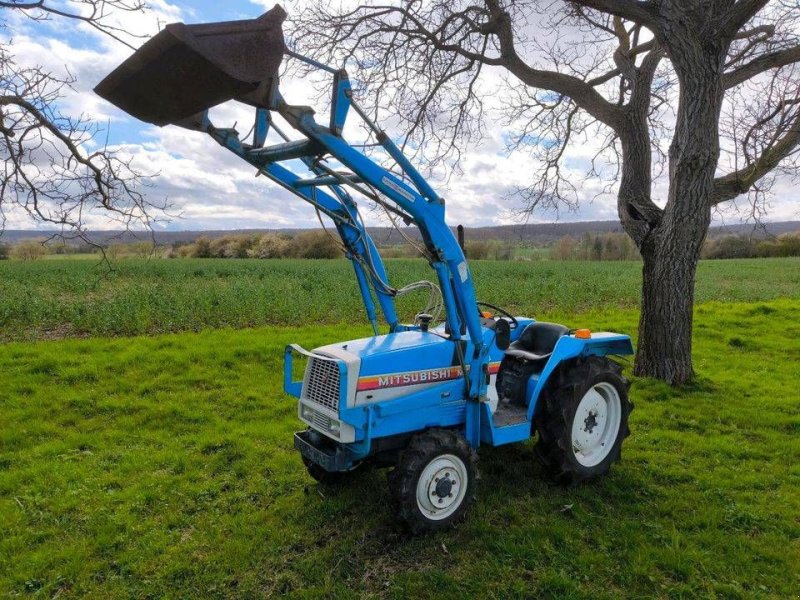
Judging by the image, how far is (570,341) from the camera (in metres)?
4.74

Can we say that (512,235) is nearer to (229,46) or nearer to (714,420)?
(714,420)

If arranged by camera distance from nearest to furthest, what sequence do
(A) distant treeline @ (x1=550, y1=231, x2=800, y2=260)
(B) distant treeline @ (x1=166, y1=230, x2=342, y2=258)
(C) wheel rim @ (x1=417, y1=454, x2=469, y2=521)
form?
1. (C) wheel rim @ (x1=417, y1=454, x2=469, y2=521)
2. (B) distant treeline @ (x1=166, y1=230, x2=342, y2=258)
3. (A) distant treeline @ (x1=550, y1=231, x2=800, y2=260)

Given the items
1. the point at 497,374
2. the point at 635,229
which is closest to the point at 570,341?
the point at 497,374

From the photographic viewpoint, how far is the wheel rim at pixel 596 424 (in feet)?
16.0

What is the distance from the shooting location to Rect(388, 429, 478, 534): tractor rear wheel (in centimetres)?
375

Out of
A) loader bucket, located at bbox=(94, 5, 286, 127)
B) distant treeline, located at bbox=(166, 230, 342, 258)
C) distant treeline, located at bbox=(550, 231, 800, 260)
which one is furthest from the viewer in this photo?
distant treeline, located at bbox=(550, 231, 800, 260)

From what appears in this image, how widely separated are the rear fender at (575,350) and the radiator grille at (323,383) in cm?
162

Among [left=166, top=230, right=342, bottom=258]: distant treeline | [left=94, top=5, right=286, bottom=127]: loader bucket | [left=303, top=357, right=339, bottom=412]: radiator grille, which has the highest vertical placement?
[left=94, top=5, right=286, bottom=127]: loader bucket

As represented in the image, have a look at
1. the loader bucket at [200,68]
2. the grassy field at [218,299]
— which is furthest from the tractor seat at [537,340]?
the grassy field at [218,299]

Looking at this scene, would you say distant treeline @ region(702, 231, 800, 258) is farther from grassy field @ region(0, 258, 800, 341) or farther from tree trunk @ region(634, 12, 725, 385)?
tree trunk @ region(634, 12, 725, 385)

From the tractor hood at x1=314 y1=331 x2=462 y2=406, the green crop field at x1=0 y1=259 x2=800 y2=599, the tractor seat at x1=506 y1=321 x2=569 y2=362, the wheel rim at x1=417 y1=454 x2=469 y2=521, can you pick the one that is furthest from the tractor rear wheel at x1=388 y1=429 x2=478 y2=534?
the tractor seat at x1=506 y1=321 x2=569 y2=362

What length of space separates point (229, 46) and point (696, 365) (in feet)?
28.3

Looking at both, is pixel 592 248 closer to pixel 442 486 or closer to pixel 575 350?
pixel 575 350

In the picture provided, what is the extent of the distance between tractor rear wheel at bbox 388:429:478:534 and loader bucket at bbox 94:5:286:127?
2.39m
